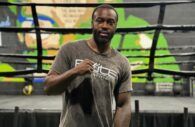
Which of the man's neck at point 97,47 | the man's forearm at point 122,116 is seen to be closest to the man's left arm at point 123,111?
the man's forearm at point 122,116

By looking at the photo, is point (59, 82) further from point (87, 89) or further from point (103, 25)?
point (103, 25)

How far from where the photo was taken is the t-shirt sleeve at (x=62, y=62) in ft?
4.36

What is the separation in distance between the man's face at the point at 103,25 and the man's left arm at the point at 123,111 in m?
0.28

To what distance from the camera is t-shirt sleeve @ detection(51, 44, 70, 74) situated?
133 centimetres

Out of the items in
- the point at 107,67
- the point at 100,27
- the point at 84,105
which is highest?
the point at 100,27

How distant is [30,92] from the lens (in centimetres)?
692

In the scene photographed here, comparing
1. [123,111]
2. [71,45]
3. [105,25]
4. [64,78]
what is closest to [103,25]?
[105,25]

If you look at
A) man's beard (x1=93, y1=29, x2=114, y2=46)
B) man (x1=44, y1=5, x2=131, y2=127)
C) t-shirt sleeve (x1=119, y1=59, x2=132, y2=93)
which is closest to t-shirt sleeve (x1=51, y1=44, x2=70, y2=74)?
man (x1=44, y1=5, x2=131, y2=127)

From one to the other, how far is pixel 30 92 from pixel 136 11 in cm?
270

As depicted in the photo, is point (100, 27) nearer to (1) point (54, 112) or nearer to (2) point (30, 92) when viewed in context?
(1) point (54, 112)

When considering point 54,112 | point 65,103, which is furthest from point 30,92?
point 65,103

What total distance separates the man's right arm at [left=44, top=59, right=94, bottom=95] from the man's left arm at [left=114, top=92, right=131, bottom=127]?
0.28 meters

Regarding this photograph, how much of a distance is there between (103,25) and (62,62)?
0.69 ft

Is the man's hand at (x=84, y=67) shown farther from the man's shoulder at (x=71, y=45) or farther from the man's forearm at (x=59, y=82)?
the man's shoulder at (x=71, y=45)
